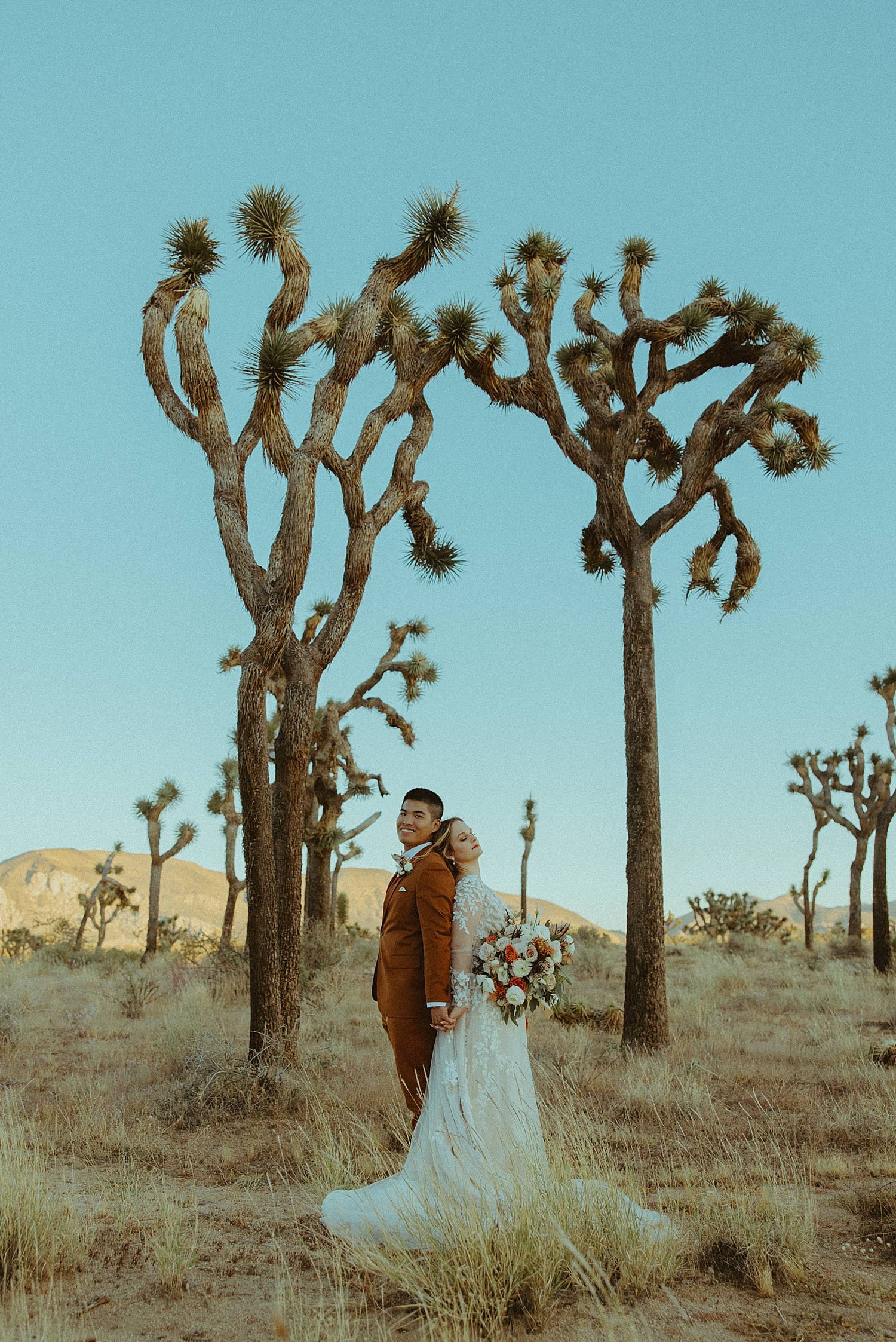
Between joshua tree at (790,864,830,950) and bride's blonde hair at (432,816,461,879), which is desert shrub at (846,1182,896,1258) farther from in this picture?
joshua tree at (790,864,830,950)

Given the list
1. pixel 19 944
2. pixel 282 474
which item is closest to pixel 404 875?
pixel 282 474

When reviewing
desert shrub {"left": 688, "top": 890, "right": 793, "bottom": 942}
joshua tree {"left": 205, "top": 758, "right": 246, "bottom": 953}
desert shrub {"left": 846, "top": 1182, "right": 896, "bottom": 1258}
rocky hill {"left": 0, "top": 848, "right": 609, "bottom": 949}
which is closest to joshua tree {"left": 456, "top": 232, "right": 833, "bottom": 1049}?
desert shrub {"left": 846, "top": 1182, "right": 896, "bottom": 1258}

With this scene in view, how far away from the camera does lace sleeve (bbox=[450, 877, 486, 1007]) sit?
4.50 m

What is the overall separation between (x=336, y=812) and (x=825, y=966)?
370 inches

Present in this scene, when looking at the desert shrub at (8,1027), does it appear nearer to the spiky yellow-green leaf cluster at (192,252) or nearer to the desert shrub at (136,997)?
the desert shrub at (136,997)

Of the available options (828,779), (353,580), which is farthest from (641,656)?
(828,779)

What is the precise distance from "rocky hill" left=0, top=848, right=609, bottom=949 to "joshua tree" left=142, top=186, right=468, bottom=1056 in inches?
1045

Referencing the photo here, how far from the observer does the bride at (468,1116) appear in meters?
3.96

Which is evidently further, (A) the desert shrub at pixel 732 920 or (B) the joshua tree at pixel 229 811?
(A) the desert shrub at pixel 732 920

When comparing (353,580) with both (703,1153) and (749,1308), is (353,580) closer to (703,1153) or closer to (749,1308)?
(703,1153)

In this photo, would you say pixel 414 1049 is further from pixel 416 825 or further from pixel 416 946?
pixel 416 825

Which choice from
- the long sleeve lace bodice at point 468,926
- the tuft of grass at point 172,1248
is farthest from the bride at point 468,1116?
the tuft of grass at point 172,1248

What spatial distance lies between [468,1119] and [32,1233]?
176cm

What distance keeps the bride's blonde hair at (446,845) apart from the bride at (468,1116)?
0.07 metres
